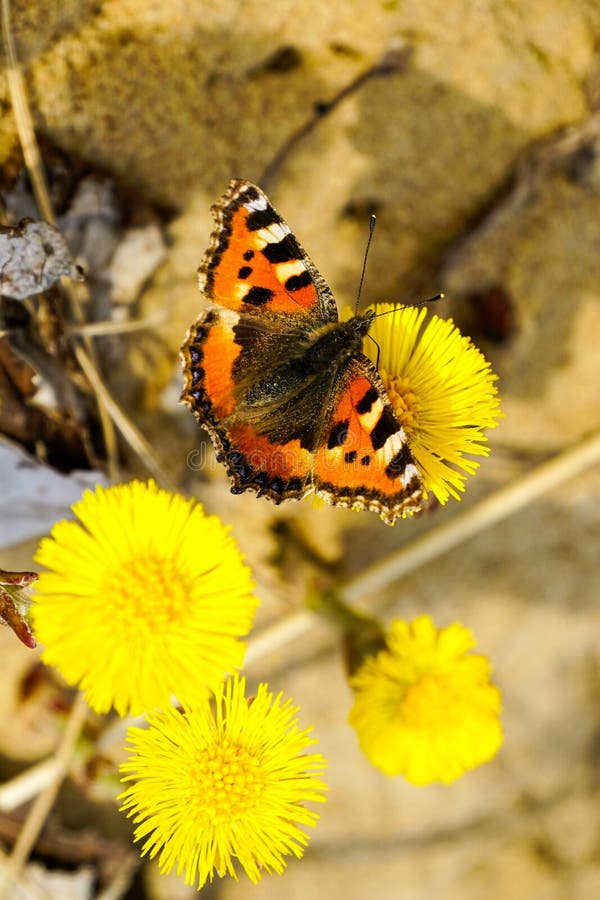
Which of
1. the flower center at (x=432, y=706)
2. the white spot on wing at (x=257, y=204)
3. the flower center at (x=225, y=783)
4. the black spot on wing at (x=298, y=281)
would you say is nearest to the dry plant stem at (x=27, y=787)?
the flower center at (x=225, y=783)

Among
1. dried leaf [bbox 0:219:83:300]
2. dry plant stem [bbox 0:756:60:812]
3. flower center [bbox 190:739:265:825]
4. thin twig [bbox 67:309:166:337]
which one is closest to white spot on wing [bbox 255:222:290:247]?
dried leaf [bbox 0:219:83:300]

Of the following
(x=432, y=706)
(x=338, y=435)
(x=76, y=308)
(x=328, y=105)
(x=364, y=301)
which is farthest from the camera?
(x=364, y=301)

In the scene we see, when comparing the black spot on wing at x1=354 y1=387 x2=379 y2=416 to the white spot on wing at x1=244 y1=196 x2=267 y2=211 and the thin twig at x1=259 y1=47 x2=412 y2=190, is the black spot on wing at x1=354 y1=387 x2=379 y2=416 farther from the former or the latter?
the thin twig at x1=259 y1=47 x2=412 y2=190

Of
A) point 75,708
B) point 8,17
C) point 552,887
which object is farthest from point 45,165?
point 552,887

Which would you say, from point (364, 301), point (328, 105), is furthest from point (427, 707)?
point (328, 105)

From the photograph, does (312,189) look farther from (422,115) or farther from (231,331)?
(231,331)

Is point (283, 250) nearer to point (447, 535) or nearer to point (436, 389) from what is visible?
point (436, 389)

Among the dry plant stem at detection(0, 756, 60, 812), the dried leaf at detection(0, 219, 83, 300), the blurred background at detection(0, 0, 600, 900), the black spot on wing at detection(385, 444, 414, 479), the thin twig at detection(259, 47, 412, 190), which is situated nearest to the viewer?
the black spot on wing at detection(385, 444, 414, 479)

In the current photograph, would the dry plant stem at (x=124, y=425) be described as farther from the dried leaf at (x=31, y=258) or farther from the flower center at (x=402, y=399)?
the flower center at (x=402, y=399)
